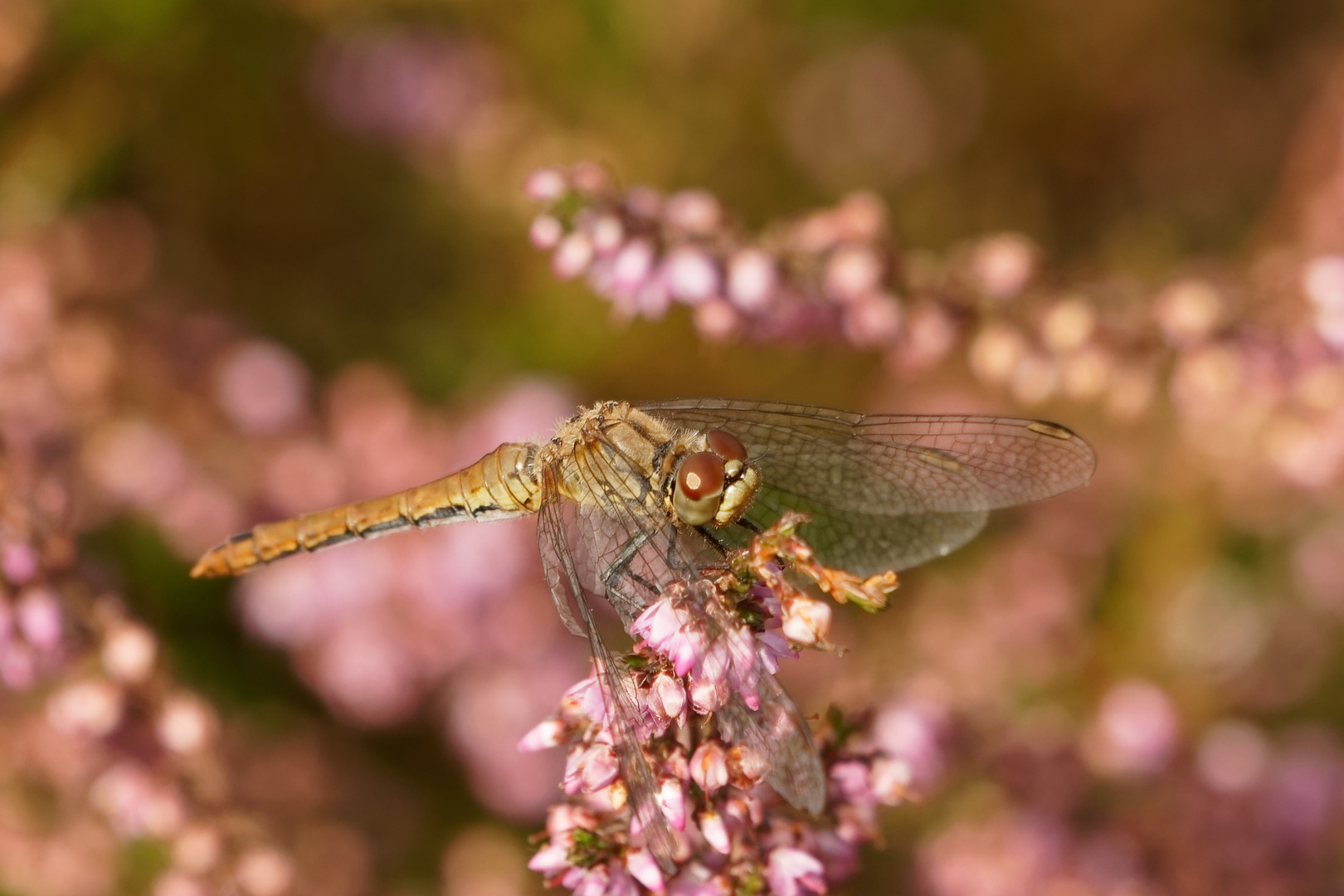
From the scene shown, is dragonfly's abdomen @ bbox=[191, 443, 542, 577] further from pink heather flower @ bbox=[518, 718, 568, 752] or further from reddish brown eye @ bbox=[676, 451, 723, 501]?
pink heather flower @ bbox=[518, 718, 568, 752]

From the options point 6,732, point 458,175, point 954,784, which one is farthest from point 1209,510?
point 6,732

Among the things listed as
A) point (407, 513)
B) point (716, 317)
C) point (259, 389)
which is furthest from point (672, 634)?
point (259, 389)

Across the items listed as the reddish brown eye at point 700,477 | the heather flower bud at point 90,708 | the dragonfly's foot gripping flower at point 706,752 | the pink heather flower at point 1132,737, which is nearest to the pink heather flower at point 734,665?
the dragonfly's foot gripping flower at point 706,752

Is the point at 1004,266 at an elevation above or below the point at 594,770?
above

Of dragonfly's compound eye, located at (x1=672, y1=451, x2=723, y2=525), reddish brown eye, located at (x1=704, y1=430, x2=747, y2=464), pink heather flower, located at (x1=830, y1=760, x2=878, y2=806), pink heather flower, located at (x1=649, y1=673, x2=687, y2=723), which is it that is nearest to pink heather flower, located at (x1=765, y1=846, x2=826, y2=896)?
pink heather flower, located at (x1=830, y1=760, x2=878, y2=806)

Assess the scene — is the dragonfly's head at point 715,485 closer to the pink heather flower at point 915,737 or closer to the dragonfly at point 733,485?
the dragonfly at point 733,485

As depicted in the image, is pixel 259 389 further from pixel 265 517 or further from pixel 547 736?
pixel 547 736

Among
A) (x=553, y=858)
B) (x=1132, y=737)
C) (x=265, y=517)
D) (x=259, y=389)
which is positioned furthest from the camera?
(x=259, y=389)
